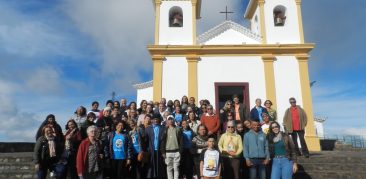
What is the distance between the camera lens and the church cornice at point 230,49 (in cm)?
1228

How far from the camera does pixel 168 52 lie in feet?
40.6

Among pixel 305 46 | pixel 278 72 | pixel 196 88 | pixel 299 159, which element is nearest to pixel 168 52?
pixel 196 88

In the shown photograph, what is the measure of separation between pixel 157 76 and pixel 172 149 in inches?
252

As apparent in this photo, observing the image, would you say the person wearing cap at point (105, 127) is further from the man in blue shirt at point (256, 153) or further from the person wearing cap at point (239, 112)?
the person wearing cap at point (239, 112)

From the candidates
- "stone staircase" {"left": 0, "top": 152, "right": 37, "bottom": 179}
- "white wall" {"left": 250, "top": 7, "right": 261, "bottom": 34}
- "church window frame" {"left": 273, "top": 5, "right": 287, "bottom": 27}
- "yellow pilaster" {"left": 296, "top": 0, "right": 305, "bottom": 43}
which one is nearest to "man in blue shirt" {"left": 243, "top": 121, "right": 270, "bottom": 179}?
"stone staircase" {"left": 0, "top": 152, "right": 37, "bottom": 179}

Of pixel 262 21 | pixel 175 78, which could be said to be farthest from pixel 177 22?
pixel 262 21

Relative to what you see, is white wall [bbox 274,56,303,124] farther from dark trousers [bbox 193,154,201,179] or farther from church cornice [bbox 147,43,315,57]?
dark trousers [bbox 193,154,201,179]

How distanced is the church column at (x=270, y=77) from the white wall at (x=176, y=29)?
3.06m

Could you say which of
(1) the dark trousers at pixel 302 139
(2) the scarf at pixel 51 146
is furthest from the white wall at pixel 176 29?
(2) the scarf at pixel 51 146

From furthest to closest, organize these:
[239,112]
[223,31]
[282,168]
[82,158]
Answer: [223,31] → [239,112] → [282,168] → [82,158]

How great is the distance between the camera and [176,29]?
12.9 meters

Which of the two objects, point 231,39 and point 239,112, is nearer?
point 239,112

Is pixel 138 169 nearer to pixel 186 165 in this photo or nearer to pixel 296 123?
Answer: pixel 186 165

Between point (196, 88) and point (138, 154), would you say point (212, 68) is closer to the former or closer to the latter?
point (196, 88)
